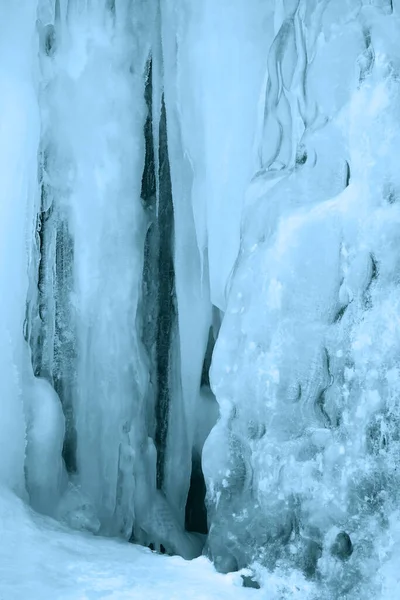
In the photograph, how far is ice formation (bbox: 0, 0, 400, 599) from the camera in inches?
47.2

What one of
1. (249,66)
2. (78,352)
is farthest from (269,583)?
(249,66)

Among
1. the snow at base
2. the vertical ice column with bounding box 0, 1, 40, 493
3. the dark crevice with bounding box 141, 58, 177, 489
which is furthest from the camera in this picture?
the dark crevice with bounding box 141, 58, 177, 489

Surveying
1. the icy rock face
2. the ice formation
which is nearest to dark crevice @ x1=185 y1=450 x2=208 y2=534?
the ice formation

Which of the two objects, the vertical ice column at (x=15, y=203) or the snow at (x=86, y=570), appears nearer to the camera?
the snow at (x=86, y=570)

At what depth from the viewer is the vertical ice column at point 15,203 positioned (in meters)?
1.51

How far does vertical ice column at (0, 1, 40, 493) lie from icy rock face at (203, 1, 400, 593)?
18.1 inches

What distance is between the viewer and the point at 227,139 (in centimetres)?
151

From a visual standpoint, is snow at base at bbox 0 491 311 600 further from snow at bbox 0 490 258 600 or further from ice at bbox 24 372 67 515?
ice at bbox 24 372 67 515

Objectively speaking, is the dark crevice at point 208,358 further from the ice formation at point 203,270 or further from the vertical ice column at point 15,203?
the vertical ice column at point 15,203

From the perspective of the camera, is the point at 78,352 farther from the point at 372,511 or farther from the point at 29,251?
the point at 372,511

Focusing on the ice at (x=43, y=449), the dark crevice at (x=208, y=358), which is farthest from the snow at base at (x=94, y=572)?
the dark crevice at (x=208, y=358)

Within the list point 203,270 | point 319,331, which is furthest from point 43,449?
point 319,331

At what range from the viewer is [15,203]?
1.58m

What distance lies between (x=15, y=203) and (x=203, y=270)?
44 centimetres
